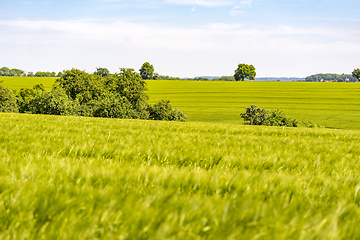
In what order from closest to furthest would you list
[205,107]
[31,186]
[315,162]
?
[31,186] < [315,162] < [205,107]

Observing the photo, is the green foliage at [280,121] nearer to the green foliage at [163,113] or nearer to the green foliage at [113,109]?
the green foliage at [163,113]

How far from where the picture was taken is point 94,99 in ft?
210

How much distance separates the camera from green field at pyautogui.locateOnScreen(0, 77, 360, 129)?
252 ft

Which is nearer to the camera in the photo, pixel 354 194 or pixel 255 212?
pixel 255 212

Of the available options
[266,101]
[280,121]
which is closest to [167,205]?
[280,121]

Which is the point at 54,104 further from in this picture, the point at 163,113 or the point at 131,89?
the point at 163,113

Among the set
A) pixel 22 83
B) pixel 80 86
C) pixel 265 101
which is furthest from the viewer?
pixel 22 83

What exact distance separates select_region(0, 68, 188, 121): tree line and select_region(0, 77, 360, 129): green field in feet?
65.9

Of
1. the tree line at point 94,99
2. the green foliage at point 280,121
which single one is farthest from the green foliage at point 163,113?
the green foliage at point 280,121

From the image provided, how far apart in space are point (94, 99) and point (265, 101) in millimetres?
70027

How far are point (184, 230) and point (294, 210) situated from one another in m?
0.92

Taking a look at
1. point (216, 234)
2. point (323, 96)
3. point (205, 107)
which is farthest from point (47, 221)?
point (323, 96)

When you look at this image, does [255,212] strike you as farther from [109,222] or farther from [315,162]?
[315,162]

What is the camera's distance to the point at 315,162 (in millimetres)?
3910
